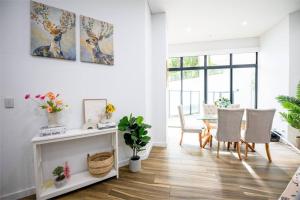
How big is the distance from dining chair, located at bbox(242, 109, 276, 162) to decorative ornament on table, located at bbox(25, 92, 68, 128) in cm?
313

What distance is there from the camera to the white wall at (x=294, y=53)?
139 inches

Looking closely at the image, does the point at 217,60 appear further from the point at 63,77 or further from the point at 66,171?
the point at 66,171

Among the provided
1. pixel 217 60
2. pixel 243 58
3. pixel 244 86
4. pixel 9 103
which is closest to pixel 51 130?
pixel 9 103

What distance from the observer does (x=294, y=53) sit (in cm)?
356

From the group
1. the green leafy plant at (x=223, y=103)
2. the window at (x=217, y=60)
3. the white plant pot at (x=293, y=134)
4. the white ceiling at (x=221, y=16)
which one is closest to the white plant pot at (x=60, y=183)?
the white ceiling at (x=221, y=16)

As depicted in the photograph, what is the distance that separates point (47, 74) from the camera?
191 cm

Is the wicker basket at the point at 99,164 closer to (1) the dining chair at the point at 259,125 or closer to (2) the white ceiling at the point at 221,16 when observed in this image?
(1) the dining chair at the point at 259,125

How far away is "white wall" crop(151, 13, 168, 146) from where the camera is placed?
3.38 meters

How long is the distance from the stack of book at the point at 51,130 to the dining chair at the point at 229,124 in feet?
8.62

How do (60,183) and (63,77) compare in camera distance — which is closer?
(60,183)

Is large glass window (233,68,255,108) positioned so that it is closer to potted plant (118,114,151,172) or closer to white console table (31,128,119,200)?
potted plant (118,114,151,172)

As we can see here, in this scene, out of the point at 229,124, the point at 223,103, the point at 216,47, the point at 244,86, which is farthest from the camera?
the point at 244,86

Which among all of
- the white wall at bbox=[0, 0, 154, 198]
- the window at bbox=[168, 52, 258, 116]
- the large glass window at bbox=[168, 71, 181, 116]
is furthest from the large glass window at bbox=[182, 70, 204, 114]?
the white wall at bbox=[0, 0, 154, 198]

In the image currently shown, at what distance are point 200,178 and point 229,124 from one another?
119 cm
